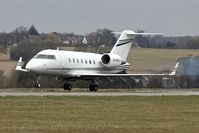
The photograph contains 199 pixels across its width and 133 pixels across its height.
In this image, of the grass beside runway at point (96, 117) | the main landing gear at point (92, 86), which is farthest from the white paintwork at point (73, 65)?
the grass beside runway at point (96, 117)

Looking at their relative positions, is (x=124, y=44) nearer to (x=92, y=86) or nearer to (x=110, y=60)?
(x=110, y=60)

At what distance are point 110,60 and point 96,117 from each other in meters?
30.1

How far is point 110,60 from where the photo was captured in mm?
54062

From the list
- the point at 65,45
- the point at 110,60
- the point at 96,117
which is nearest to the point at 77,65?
the point at 110,60

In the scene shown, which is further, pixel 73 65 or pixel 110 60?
pixel 110 60

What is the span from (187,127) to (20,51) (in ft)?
238

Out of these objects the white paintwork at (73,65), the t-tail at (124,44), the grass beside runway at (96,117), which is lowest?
the grass beside runway at (96,117)

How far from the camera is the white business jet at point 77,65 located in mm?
49875

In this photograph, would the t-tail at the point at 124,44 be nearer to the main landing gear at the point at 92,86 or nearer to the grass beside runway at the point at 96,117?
the main landing gear at the point at 92,86

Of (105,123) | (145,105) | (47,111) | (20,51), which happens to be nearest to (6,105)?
(47,111)

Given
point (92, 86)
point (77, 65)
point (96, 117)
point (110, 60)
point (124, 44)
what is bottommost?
point (92, 86)

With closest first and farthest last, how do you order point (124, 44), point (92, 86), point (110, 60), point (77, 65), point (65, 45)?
point (77, 65) → point (92, 86) → point (110, 60) → point (124, 44) → point (65, 45)

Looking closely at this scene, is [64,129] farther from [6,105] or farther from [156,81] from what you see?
[156,81]

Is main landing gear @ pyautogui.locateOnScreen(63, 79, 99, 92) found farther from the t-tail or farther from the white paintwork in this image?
the t-tail
